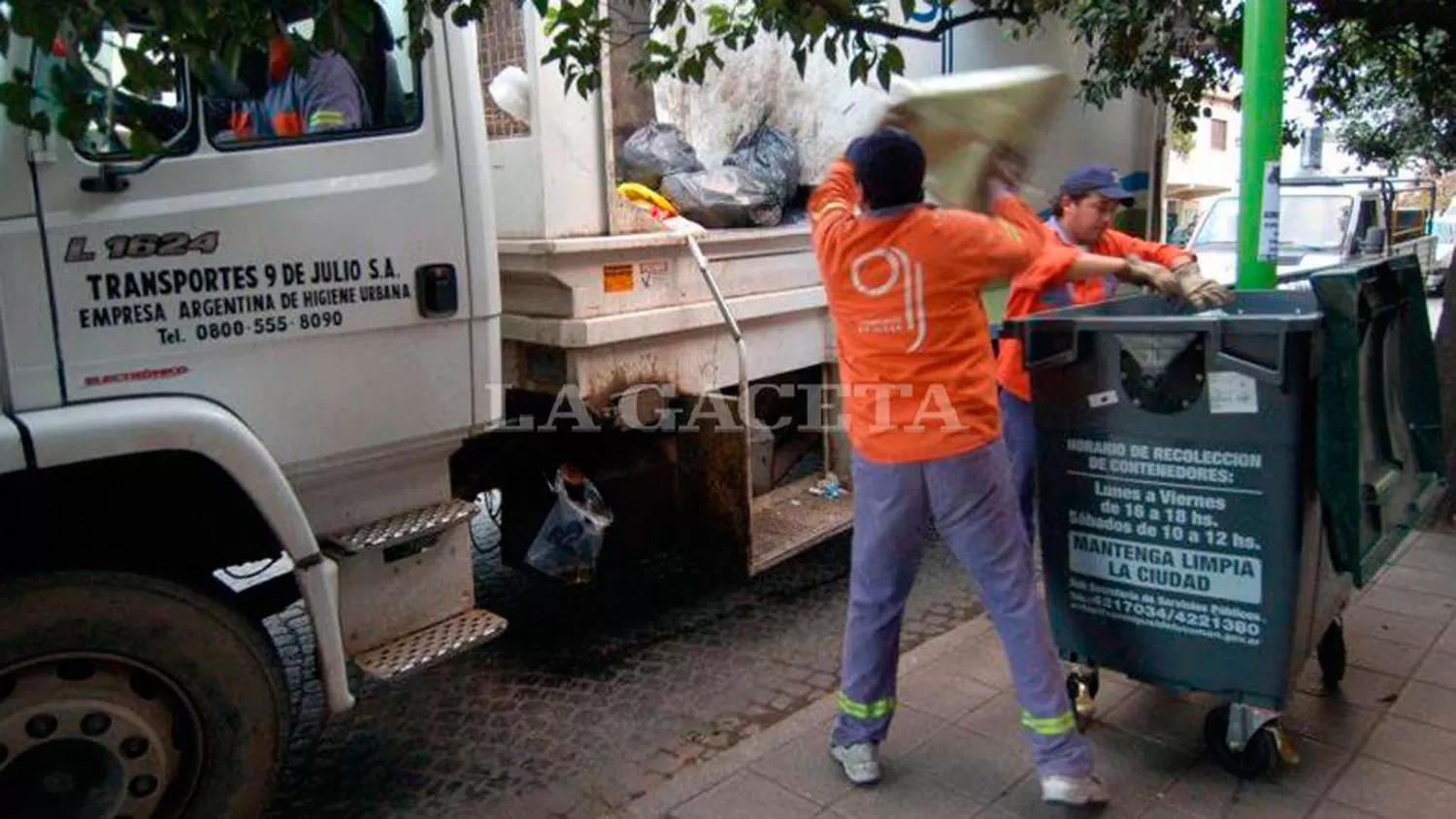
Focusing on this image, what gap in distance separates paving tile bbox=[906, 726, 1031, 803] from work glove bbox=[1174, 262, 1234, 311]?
136 cm

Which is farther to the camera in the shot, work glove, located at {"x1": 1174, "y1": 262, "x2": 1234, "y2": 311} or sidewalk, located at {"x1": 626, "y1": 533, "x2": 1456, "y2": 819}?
work glove, located at {"x1": 1174, "y1": 262, "x2": 1234, "y2": 311}

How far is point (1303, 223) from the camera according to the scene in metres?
11.6

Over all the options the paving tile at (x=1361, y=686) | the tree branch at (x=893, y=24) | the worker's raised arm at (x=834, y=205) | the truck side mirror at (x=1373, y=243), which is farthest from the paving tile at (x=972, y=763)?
the truck side mirror at (x=1373, y=243)

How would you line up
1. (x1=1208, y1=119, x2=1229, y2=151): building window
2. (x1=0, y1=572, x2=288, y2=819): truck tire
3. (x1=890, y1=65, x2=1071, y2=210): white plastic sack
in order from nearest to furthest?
(x1=0, y1=572, x2=288, y2=819): truck tire
(x1=890, y1=65, x2=1071, y2=210): white plastic sack
(x1=1208, y1=119, x2=1229, y2=151): building window

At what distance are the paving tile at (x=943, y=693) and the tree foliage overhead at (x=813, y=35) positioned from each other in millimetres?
1924

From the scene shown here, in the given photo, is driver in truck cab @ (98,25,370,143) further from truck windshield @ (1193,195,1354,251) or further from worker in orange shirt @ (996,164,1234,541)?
truck windshield @ (1193,195,1354,251)

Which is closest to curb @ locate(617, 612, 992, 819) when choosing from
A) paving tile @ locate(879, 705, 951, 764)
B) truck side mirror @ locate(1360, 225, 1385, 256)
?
paving tile @ locate(879, 705, 951, 764)

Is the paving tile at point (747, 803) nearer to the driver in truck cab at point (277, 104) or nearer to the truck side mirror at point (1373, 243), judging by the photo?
the driver in truck cab at point (277, 104)

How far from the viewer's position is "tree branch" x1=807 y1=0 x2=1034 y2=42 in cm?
288

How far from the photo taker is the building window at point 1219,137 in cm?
3108

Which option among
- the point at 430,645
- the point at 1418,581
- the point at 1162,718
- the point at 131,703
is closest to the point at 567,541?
the point at 430,645

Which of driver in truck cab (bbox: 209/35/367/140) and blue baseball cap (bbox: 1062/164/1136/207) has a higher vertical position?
driver in truck cab (bbox: 209/35/367/140)

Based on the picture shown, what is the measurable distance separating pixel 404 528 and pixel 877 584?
4.39ft

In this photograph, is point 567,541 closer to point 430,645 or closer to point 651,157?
point 430,645
